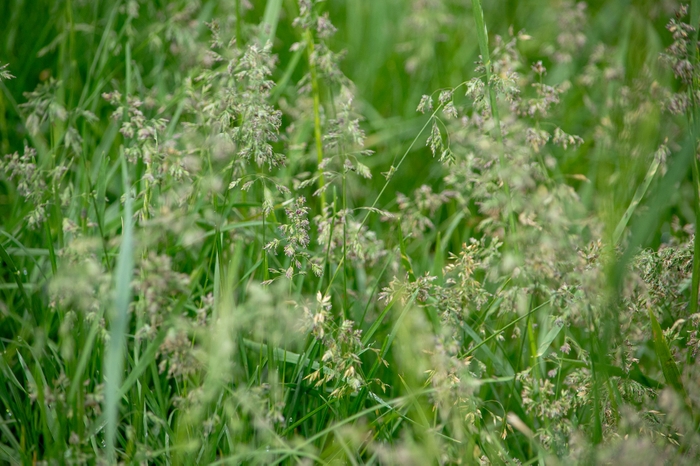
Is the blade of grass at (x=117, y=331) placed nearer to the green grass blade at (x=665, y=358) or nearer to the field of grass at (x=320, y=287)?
the field of grass at (x=320, y=287)

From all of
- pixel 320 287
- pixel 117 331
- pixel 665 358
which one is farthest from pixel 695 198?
pixel 117 331

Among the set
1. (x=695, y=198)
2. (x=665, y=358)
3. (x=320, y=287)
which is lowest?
(x=320, y=287)

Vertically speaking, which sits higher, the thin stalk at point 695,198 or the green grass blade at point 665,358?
the thin stalk at point 695,198

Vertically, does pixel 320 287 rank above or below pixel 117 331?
below

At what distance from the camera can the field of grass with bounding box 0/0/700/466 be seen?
153 cm

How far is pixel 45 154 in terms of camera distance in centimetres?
257

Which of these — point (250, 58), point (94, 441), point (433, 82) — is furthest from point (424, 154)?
point (94, 441)

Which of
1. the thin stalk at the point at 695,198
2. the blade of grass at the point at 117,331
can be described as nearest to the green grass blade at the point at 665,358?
the thin stalk at the point at 695,198

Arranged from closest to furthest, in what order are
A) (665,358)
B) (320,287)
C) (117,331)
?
(117,331) → (665,358) → (320,287)

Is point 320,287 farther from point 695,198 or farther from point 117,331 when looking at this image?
point 695,198

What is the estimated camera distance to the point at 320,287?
232cm

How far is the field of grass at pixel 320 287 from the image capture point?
1.53 m

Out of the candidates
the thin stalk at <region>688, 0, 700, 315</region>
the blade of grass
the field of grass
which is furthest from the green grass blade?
the blade of grass

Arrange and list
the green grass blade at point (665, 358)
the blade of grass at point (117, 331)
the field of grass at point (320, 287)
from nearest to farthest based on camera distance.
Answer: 1. the blade of grass at point (117, 331)
2. the field of grass at point (320, 287)
3. the green grass blade at point (665, 358)
